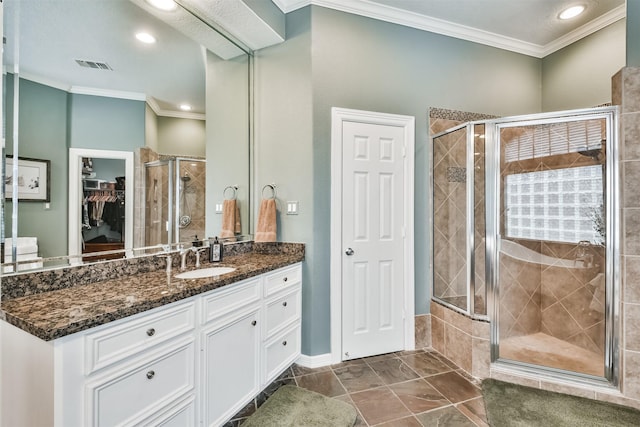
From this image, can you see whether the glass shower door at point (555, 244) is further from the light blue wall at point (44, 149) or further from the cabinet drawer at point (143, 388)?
the light blue wall at point (44, 149)

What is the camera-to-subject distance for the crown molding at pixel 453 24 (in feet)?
8.02

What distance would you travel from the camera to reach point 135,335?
3.95ft

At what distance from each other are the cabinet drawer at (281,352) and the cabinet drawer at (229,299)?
1.30 feet

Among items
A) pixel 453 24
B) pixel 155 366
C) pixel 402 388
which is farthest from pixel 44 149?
pixel 453 24

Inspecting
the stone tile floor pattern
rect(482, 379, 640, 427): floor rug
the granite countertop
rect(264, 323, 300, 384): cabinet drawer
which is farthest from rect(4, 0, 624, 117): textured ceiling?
rect(482, 379, 640, 427): floor rug

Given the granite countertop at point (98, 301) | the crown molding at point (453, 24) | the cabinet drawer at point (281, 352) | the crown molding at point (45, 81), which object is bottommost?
the cabinet drawer at point (281, 352)

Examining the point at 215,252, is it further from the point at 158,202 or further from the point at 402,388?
the point at 402,388

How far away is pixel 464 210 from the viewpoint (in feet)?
8.40

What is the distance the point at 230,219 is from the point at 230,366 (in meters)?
1.15

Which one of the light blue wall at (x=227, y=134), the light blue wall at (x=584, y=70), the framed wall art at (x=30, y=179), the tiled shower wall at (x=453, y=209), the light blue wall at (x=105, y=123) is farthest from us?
the light blue wall at (x=584, y=70)

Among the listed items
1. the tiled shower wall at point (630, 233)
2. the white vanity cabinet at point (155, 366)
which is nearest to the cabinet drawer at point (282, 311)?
the white vanity cabinet at point (155, 366)

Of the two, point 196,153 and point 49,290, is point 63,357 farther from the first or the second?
point 196,153

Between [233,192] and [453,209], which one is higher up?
[233,192]

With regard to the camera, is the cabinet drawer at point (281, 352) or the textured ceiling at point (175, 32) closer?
the textured ceiling at point (175, 32)
